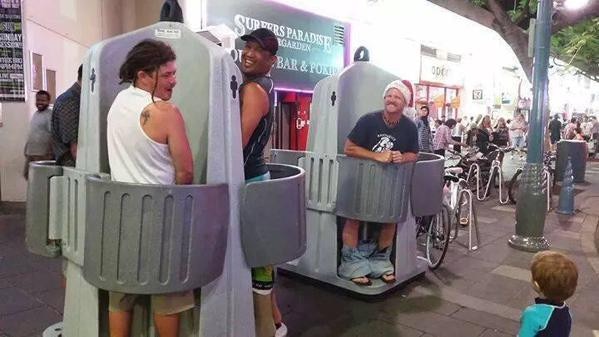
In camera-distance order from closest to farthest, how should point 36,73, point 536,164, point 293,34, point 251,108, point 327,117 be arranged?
point 251,108
point 327,117
point 536,164
point 36,73
point 293,34

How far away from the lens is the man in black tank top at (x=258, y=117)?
2.91 metres

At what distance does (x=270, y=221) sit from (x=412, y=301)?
6.94ft

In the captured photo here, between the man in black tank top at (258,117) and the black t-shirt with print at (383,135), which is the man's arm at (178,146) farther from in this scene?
the black t-shirt with print at (383,135)

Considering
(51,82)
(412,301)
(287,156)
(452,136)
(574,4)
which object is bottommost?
(412,301)

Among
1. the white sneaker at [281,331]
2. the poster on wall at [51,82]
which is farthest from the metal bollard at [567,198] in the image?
the poster on wall at [51,82]

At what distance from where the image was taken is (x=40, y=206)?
297 cm

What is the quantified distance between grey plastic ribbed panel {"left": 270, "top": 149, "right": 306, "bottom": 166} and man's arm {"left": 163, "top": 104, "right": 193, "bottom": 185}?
104 inches

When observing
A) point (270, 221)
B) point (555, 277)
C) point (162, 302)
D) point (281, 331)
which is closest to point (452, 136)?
point (281, 331)

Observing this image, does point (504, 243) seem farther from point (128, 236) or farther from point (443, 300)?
point (128, 236)

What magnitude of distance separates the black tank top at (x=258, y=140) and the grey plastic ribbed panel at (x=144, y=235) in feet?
2.04

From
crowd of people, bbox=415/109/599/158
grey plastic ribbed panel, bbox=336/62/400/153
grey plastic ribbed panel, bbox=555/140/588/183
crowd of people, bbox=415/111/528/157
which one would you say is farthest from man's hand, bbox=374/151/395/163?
grey plastic ribbed panel, bbox=555/140/588/183

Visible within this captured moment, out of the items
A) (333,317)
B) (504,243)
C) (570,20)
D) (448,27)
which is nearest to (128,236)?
(333,317)

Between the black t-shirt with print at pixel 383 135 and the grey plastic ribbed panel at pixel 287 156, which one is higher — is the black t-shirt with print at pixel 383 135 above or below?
above

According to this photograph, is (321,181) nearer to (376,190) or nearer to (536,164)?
(376,190)
